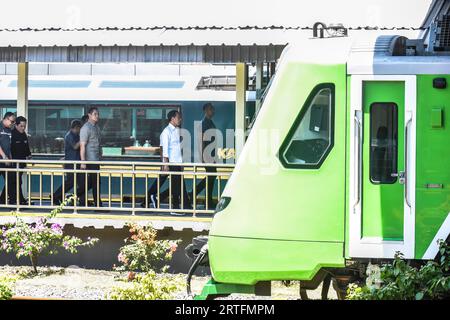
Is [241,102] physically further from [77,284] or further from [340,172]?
[340,172]

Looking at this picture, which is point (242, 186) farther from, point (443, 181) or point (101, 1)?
point (101, 1)

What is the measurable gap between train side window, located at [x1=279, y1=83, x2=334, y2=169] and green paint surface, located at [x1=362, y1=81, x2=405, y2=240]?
33 cm

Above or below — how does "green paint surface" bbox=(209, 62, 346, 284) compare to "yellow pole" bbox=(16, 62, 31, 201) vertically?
below

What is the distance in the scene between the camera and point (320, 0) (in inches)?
577

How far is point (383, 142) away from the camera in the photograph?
888 cm

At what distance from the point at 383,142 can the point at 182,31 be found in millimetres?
5974

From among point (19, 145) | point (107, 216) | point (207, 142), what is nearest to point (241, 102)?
point (207, 142)

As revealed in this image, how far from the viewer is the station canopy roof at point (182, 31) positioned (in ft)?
45.3

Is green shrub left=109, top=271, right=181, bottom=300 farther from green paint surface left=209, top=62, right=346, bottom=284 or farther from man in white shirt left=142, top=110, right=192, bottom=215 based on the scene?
man in white shirt left=142, top=110, right=192, bottom=215

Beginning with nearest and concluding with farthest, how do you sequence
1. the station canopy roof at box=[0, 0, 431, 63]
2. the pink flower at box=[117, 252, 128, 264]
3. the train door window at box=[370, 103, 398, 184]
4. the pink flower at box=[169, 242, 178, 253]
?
1. the train door window at box=[370, 103, 398, 184]
2. the pink flower at box=[169, 242, 178, 253]
3. the pink flower at box=[117, 252, 128, 264]
4. the station canopy roof at box=[0, 0, 431, 63]

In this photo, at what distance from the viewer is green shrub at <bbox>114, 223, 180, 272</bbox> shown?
13.2m

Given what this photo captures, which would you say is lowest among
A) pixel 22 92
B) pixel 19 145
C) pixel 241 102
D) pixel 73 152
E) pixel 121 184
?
pixel 121 184

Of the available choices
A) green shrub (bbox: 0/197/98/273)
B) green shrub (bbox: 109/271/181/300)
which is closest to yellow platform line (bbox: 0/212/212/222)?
green shrub (bbox: 0/197/98/273)
